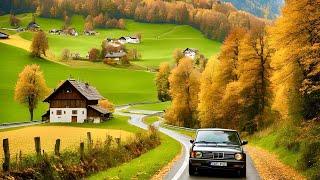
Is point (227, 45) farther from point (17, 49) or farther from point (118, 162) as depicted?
point (17, 49)

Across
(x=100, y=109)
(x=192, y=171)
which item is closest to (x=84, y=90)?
(x=100, y=109)

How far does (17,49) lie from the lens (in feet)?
574

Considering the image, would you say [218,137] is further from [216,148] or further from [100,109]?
[100,109]

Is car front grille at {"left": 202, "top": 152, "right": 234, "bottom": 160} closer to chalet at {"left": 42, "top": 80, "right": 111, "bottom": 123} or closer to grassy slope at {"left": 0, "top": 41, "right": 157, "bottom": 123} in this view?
chalet at {"left": 42, "top": 80, "right": 111, "bottom": 123}

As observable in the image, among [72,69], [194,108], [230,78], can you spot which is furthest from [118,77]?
[230,78]

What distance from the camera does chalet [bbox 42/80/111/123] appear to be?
330 feet

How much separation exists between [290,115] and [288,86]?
237cm

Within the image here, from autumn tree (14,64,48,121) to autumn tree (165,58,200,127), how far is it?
3333cm

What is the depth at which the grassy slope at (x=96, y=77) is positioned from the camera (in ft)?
466

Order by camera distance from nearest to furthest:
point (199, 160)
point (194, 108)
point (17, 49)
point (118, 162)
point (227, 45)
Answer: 1. point (199, 160)
2. point (118, 162)
3. point (227, 45)
4. point (194, 108)
5. point (17, 49)

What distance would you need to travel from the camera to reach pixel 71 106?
101 m

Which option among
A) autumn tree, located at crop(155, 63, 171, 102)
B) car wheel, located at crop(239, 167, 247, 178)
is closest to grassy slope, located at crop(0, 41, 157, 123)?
autumn tree, located at crop(155, 63, 171, 102)

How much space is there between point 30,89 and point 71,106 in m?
9.31

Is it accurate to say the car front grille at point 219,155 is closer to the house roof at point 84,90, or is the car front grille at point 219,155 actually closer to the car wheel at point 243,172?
the car wheel at point 243,172
